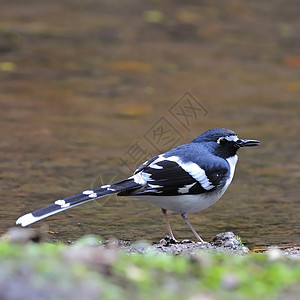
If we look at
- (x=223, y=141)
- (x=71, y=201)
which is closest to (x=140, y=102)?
(x=223, y=141)

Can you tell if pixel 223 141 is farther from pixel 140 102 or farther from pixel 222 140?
pixel 140 102

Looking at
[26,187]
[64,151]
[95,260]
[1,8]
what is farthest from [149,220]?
[1,8]

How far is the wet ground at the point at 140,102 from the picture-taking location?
7.05 m

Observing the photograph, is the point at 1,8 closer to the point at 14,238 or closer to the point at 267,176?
the point at 267,176

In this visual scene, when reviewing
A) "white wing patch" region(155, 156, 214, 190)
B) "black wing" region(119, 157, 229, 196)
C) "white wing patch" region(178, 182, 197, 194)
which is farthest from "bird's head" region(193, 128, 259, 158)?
"white wing patch" region(178, 182, 197, 194)

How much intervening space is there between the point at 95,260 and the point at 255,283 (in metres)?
0.86

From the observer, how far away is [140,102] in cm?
1085

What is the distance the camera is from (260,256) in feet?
15.4

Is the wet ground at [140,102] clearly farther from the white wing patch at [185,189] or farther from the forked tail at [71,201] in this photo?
the white wing patch at [185,189]

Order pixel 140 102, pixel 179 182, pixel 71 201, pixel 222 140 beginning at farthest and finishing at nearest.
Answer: pixel 140 102, pixel 222 140, pixel 179 182, pixel 71 201

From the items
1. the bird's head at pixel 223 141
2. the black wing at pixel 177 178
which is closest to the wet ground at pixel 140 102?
the black wing at pixel 177 178

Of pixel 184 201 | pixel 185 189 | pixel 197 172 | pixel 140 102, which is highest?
pixel 140 102

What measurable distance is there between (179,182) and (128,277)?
84.1 inches

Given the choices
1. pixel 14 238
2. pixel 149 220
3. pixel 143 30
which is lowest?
pixel 149 220
